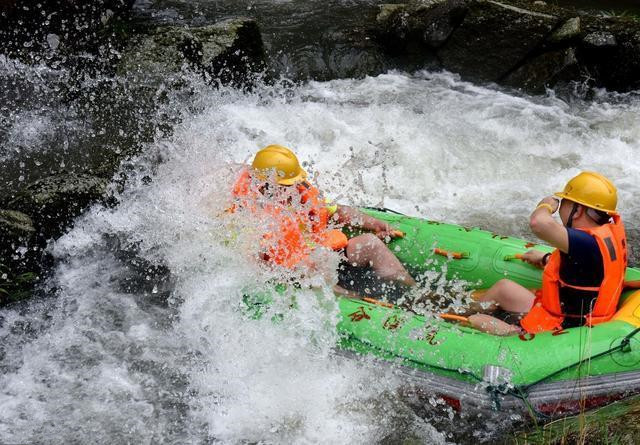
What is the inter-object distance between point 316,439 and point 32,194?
3.16 metres

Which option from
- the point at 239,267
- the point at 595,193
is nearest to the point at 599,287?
the point at 595,193

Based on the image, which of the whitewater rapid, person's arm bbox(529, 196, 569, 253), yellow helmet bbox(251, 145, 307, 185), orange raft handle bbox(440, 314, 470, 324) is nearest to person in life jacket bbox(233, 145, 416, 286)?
yellow helmet bbox(251, 145, 307, 185)

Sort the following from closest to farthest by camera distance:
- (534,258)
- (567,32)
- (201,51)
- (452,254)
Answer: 1. (534,258)
2. (452,254)
3. (201,51)
4. (567,32)

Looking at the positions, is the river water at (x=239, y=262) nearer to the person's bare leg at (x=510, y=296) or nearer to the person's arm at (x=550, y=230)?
the person's bare leg at (x=510, y=296)

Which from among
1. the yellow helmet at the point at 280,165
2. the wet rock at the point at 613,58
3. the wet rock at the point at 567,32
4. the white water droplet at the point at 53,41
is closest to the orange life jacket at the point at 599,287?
the yellow helmet at the point at 280,165

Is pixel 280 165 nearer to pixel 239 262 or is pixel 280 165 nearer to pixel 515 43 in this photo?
pixel 239 262

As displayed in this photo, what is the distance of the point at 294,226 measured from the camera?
453 centimetres

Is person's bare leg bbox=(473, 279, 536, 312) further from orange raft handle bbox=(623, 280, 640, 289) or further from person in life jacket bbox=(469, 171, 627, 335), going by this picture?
orange raft handle bbox=(623, 280, 640, 289)

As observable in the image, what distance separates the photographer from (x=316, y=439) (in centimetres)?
389

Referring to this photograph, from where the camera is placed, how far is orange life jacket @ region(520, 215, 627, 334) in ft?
12.9

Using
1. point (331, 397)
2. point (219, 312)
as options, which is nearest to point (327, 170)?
point (219, 312)

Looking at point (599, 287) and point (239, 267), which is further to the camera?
point (239, 267)

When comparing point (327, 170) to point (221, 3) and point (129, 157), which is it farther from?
point (221, 3)

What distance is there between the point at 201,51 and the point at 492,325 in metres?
4.98
